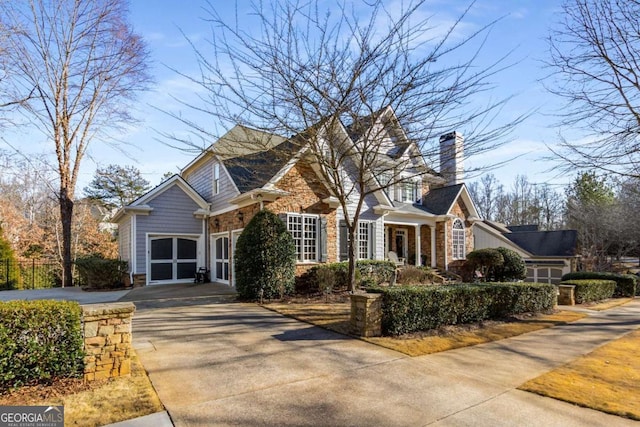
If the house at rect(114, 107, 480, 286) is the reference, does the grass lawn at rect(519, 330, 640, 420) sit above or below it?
below

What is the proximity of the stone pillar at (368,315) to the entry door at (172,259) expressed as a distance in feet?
37.2

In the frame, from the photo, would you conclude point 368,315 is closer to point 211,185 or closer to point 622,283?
point 211,185

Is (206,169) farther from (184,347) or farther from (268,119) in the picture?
(184,347)

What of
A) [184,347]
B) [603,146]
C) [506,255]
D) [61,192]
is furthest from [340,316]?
[61,192]

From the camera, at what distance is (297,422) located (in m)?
3.73

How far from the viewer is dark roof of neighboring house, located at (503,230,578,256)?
25156 mm

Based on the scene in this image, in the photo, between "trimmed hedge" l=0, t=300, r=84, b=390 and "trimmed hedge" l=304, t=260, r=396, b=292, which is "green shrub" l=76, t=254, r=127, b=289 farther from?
"trimmed hedge" l=0, t=300, r=84, b=390

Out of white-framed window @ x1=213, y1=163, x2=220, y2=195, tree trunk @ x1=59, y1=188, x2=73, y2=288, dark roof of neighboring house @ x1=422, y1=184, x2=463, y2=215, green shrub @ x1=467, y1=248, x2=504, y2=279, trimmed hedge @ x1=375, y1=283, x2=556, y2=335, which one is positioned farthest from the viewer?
dark roof of neighboring house @ x1=422, y1=184, x2=463, y2=215

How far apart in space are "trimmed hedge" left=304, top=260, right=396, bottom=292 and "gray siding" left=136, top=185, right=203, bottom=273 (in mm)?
6675

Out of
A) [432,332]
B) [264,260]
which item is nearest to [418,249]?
[264,260]

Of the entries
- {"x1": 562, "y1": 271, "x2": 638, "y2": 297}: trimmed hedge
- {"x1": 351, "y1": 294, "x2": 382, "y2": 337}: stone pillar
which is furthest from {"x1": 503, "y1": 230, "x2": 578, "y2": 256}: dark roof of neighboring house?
{"x1": 351, "y1": 294, "x2": 382, "y2": 337}: stone pillar

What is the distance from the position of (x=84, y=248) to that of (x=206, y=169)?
1275 cm

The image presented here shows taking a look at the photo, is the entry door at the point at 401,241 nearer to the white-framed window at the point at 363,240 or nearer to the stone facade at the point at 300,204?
the white-framed window at the point at 363,240

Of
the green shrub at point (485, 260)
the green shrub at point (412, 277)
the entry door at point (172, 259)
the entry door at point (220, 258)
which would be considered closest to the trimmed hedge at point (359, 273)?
the green shrub at point (412, 277)
